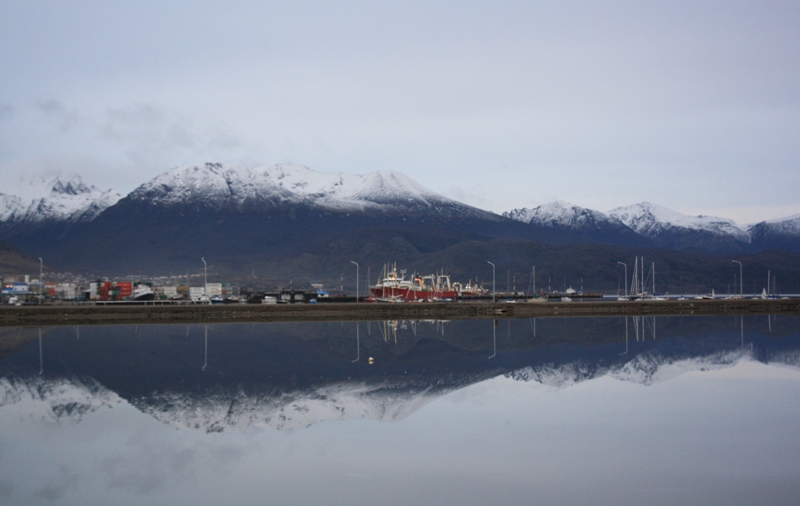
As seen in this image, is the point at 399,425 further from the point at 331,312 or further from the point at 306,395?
the point at 331,312

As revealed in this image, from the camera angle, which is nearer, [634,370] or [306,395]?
[306,395]

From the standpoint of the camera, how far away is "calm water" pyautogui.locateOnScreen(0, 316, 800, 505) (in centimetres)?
1733

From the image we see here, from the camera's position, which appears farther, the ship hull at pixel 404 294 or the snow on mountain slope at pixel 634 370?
the ship hull at pixel 404 294

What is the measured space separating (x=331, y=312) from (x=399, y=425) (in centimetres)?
5774

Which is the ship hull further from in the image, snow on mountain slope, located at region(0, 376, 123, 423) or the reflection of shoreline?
snow on mountain slope, located at region(0, 376, 123, 423)

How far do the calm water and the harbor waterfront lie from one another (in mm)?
28012

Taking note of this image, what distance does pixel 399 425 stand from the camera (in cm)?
2377

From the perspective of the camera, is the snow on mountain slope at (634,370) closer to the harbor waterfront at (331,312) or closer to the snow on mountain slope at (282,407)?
the snow on mountain slope at (282,407)

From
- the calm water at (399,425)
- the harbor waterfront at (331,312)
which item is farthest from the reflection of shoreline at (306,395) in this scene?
the harbor waterfront at (331,312)

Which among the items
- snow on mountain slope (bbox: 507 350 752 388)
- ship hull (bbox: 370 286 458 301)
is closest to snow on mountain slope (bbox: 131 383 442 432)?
snow on mountain slope (bbox: 507 350 752 388)

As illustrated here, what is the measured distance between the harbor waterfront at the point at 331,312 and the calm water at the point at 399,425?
91.9 feet

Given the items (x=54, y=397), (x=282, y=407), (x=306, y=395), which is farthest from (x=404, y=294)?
(x=282, y=407)

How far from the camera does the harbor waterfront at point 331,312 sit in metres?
74.1

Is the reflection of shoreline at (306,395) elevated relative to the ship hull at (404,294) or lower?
lower
